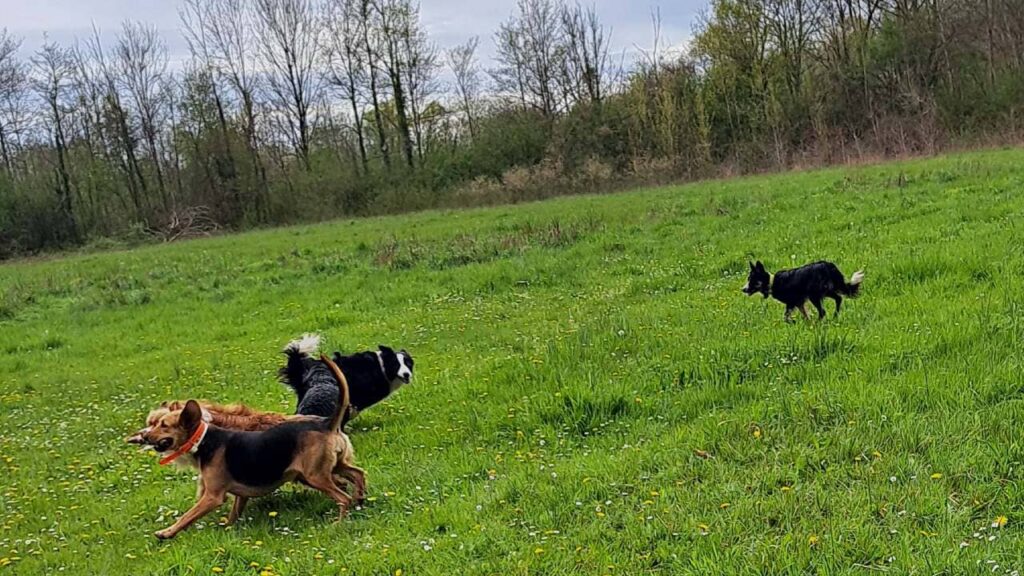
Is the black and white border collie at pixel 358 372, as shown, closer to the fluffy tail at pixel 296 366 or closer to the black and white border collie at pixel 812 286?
the fluffy tail at pixel 296 366

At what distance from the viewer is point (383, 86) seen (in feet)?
161

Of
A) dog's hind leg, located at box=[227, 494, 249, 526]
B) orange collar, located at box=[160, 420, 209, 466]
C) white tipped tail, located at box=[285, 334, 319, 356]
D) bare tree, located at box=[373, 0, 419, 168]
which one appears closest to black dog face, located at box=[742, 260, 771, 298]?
white tipped tail, located at box=[285, 334, 319, 356]

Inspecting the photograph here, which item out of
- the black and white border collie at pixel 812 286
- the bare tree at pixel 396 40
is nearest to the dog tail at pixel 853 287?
the black and white border collie at pixel 812 286

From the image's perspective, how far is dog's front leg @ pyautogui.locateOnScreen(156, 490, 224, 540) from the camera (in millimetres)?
5568

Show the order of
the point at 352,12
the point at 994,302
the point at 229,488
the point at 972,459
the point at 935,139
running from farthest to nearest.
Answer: the point at 352,12 → the point at 935,139 → the point at 994,302 → the point at 229,488 → the point at 972,459

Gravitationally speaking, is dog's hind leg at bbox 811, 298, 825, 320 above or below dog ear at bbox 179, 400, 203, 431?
below

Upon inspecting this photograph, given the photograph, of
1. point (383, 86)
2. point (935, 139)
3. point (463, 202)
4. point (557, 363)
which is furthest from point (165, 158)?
point (557, 363)

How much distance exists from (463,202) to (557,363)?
35.5m

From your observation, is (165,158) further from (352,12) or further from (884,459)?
(884,459)

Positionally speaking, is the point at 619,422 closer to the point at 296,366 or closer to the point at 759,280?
the point at 296,366

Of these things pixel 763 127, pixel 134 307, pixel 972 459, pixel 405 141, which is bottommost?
pixel 972 459

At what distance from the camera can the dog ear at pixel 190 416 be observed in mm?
5812

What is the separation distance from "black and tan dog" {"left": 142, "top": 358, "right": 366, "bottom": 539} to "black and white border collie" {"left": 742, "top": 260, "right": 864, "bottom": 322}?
5.38 meters

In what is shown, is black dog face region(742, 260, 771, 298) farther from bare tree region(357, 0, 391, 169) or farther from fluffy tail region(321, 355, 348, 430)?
bare tree region(357, 0, 391, 169)
